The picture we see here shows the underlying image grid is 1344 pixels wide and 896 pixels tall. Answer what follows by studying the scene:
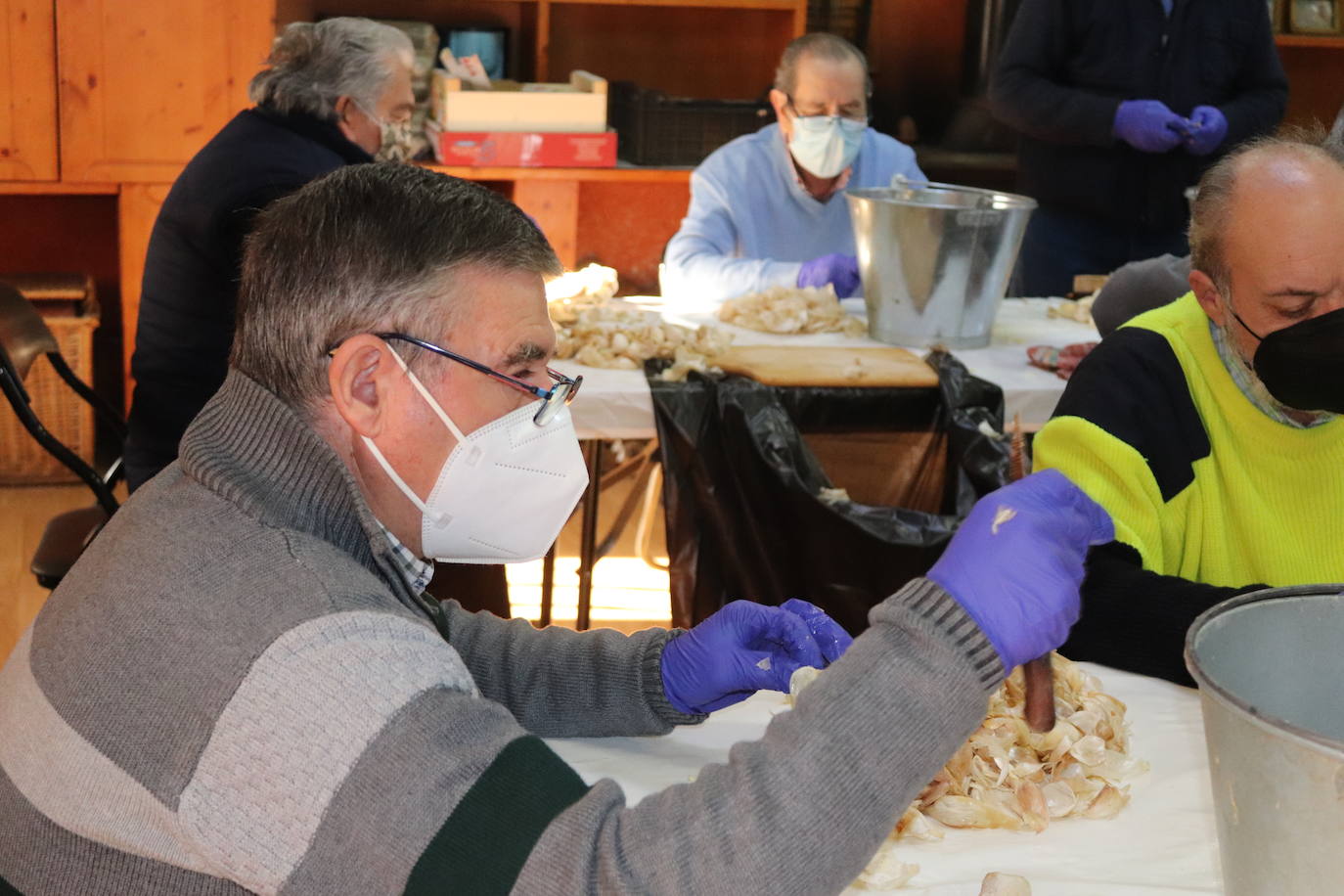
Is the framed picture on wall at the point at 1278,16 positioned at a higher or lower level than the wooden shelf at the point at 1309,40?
higher

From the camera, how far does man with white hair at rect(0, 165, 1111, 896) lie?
91 cm

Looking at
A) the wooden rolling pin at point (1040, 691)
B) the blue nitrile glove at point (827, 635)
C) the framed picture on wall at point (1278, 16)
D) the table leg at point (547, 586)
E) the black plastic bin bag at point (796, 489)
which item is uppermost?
the framed picture on wall at point (1278, 16)

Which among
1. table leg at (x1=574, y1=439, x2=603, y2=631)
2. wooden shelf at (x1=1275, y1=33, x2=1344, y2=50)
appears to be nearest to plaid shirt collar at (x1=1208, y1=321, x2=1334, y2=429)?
table leg at (x1=574, y1=439, x2=603, y2=631)

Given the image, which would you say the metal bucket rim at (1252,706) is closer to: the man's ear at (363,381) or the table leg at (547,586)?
the man's ear at (363,381)

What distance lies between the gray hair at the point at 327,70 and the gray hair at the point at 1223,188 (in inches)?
74.3

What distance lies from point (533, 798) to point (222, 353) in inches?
84.1

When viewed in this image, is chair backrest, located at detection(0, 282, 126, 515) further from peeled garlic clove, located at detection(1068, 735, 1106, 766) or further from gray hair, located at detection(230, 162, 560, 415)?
peeled garlic clove, located at detection(1068, 735, 1106, 766)

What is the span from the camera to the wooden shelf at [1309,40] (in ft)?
17.8

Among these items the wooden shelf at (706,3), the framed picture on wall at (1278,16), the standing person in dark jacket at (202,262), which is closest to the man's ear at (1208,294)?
the standing person in dark jacket at (202,262)

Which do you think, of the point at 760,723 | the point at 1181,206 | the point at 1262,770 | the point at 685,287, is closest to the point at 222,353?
the point at 685,287

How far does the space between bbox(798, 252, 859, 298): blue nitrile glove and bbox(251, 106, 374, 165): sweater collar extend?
1110 millimetres

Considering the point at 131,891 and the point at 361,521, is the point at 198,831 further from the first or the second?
the point at 361,521

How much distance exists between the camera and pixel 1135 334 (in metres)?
1.92

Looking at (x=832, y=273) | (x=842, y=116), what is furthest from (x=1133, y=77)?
(x=832, y=273)
